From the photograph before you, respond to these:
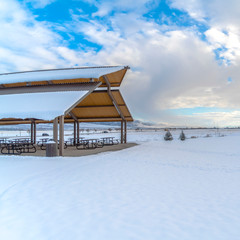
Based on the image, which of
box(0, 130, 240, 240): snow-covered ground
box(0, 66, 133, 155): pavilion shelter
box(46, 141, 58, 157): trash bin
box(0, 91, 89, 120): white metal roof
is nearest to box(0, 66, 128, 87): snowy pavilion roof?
box(0, 66, 133, 155): pavilion shelter

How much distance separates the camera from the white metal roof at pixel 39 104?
1052 cm

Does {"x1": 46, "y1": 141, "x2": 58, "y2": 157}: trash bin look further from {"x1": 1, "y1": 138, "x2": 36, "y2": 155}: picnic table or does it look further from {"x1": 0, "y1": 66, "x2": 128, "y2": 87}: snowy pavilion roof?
{"x1": 0, "y1": 66, "x2": 128, "y2": 87}: snowy pavilion roof

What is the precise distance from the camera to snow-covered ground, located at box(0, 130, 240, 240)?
12.1ft

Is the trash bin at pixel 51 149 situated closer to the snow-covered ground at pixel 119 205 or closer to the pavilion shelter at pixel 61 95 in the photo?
the pavilion shelter at pixel 61 95

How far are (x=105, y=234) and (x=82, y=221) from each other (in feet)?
1.97

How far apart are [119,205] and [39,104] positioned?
26.8 feet

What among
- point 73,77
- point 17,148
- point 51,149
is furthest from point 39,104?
point 17,148

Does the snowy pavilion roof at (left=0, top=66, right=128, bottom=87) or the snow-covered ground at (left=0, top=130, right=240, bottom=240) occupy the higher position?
the snowy pavilion roof at (left=0, top=66, right=128, bottom=87)

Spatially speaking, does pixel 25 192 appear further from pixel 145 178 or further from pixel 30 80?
pixel 30 80

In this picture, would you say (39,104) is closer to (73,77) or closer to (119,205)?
(73,77)

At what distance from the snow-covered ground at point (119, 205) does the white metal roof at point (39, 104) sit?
11.1 ft

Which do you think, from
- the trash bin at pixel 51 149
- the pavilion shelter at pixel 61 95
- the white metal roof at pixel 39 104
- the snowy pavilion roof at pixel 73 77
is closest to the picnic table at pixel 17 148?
the pavilion shelter at pixel 61 95

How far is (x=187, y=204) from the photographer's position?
15.7 feet

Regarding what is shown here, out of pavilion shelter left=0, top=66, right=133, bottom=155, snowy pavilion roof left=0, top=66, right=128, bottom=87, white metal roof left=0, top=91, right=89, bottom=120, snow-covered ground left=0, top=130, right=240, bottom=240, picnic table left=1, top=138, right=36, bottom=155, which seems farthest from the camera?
picnic table left=1, top=138, right=36, bottom=155
